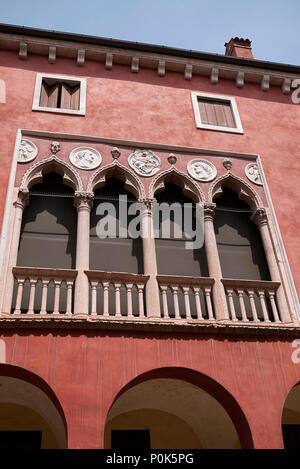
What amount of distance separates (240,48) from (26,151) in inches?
310

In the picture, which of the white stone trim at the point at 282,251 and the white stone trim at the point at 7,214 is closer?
the white stone trim at the point at 7,214

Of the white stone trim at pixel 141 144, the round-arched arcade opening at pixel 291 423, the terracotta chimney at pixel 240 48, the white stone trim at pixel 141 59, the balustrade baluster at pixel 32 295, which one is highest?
the terracotta chimney at pixel 240 48

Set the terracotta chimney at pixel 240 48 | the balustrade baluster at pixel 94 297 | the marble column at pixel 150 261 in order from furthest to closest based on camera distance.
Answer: the terracotta chimney at pixel 240 48 < the marble column at pixel 150 261 < the balustrade baluster at pixel 94 297

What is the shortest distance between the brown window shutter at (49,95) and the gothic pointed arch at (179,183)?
296 cm

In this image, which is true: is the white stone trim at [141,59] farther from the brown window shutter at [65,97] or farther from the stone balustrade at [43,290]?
the stone balustrade at [43,290]

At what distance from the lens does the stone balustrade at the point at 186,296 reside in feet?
24.8

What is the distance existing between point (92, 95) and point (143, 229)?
3734 millimetres

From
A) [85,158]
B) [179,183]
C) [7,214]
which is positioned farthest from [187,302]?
[85,158]

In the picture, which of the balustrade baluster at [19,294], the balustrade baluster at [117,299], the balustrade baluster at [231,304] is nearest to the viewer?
the balustrade baluster at [19,294]

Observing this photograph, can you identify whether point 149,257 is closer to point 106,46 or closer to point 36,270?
point 36,270

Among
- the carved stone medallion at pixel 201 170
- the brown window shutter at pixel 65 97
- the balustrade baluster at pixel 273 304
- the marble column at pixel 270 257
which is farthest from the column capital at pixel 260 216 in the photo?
the brown window shutter at pixel 65 97

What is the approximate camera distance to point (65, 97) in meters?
10.2

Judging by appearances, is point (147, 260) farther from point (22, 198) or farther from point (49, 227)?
point (22, 198)
